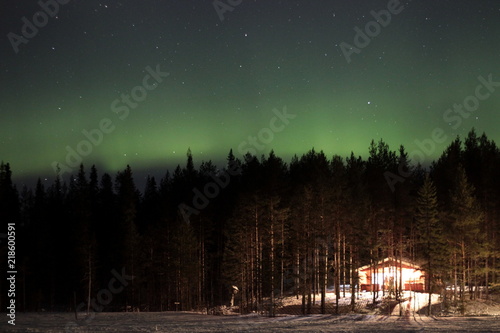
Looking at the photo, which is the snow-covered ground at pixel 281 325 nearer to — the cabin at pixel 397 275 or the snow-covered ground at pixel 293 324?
the snow-covered ground at pixel 293 324

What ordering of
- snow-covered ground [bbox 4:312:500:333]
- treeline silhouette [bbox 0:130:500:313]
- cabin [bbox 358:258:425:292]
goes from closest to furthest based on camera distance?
snow-covered ground [bbox 4:312:500:333] < treeline silhouette [bbox 0:130:500:313] < cabin [bbox 358:258:425:292]

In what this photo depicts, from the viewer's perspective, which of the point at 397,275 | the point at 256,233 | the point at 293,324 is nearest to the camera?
the point at 293,324

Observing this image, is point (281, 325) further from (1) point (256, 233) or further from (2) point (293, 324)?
(1) point (256, 233)

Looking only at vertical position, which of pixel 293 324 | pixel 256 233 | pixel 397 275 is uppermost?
pixel 256 233

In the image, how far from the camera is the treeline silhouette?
160 feet

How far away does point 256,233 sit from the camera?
1928 inches

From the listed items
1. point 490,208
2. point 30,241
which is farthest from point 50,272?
point 490,208

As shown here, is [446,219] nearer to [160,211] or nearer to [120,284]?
[160,211]

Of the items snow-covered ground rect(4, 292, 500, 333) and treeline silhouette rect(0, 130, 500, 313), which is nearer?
snow-covered ground rect(4, 292, 500, 333)

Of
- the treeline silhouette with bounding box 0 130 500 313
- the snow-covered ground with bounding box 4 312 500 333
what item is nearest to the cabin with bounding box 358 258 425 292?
the treeline silhouette with bounding box 0 130 500 313

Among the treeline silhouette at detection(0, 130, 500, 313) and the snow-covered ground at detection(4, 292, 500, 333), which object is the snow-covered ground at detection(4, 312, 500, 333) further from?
the treeline silhouette at detection(0, 130, 500, 313)

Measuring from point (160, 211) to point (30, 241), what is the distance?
21.1 m

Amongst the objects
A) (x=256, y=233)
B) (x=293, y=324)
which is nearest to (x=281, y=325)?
(x=293, y=324)

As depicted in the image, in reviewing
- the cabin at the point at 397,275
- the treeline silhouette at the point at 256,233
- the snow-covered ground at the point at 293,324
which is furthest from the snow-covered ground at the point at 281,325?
the cabin at the point at 397,275
